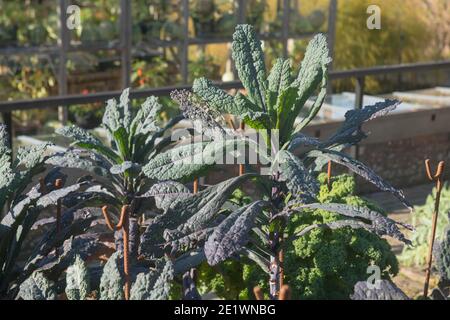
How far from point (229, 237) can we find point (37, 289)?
0.44 m

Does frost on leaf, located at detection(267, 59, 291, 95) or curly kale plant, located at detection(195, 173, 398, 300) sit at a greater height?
frost on leaf, located at detection(267, 59, 291, 95)

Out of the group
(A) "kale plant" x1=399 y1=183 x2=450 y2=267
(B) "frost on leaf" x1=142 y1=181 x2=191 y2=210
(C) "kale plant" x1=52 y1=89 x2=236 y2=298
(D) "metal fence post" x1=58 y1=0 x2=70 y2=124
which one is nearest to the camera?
(B) "frost on leaf" x1=142 y1=181 x2=191 y2=210

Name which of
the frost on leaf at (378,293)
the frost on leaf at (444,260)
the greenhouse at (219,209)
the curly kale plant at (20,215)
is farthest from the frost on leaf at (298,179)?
the curly kale plant at (20,215)

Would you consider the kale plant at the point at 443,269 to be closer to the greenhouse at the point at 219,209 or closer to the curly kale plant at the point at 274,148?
the greenhouse at the point at 219,209

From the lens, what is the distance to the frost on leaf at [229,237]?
1843 millimetres

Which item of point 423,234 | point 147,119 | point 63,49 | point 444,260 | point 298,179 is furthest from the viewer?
point 63,49

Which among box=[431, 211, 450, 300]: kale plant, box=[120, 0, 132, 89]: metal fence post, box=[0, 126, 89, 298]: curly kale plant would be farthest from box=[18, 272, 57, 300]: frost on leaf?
box=[120, 0, 132, 89]: metal fence post

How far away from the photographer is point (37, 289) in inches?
74.1

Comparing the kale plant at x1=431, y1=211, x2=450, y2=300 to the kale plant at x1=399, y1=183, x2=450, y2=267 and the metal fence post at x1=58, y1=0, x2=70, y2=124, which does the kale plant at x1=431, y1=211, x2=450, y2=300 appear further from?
the metal fence post at x1=58, y1=0, x2=70, y2=124

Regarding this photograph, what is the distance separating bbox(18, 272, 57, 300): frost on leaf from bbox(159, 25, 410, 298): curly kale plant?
0.30 m

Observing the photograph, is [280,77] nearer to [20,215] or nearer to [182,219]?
[182,219]

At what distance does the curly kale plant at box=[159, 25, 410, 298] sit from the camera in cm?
202

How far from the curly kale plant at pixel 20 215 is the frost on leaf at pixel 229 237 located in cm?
49

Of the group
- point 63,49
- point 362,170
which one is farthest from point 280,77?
point 63,49
